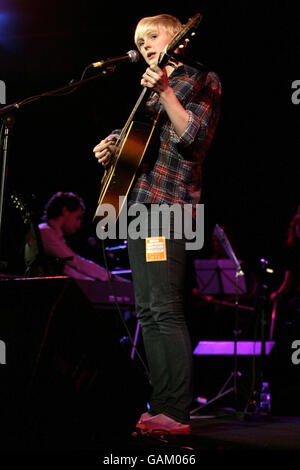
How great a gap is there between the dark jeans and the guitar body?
293 mm

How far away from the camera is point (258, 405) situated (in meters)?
4.36

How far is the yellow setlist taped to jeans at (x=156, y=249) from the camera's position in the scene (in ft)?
8.38

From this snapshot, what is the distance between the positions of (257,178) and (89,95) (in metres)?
2.71

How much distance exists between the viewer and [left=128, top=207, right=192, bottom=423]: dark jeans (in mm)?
2451

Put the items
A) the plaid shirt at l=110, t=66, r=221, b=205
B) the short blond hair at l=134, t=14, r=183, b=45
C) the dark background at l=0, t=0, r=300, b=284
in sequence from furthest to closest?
the dark background at l=0, t=0, r=300, b=284, the short blond hair at l=134, t=14, r=183, b=45, the plaid shirt at l=110, t=66, r=221, b=205

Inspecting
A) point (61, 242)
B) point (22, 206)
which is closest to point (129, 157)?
point (22, 206)

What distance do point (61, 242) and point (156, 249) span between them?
300cm

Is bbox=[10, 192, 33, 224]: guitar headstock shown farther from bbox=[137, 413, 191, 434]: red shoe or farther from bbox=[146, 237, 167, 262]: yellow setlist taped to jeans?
bbox=[137, 413, 191, 434]: red shoe

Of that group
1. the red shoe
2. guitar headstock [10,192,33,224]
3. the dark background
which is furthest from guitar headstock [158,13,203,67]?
the dark background

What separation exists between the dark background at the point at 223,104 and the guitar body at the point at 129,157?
10.1 feet

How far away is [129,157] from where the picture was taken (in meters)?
2.68

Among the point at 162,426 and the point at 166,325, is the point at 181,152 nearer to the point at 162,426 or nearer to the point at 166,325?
the point at 166,325

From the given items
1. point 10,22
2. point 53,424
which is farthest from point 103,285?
point 10,22

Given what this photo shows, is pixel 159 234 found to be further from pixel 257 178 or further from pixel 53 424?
pixel 257 178
